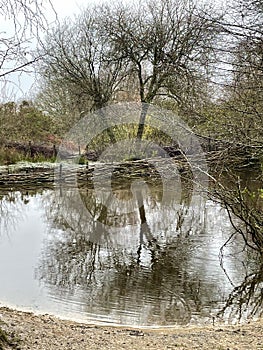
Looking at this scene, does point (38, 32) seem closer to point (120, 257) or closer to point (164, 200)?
point (120, 257)

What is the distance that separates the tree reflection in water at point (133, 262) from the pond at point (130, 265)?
0.4 inches

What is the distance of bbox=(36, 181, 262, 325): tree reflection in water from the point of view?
3854mm

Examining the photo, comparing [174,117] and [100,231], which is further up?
[174,117]

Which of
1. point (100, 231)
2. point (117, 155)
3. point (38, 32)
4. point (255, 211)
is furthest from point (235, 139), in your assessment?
point (117, 155)

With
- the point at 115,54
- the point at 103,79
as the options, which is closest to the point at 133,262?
the point at 115,54

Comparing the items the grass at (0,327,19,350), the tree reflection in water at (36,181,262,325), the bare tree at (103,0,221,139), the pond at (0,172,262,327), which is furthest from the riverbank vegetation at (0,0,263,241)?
the grass at (0,327,19,350)

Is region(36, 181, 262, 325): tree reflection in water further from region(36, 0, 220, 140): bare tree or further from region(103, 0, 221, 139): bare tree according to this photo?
region(36, 0, 220, 140): bare tree

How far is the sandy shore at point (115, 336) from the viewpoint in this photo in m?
2.64

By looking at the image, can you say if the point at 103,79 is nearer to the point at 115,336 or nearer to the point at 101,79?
the point at 101,79

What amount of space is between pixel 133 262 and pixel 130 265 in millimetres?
115

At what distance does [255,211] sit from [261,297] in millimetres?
1279

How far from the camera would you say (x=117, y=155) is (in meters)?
12.4

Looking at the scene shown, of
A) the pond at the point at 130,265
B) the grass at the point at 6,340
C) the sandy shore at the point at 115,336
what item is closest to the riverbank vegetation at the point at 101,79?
the pond at the point at 130,265

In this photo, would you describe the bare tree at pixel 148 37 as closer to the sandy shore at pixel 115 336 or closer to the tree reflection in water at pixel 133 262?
the tree reflection in water at pixel 133 262
